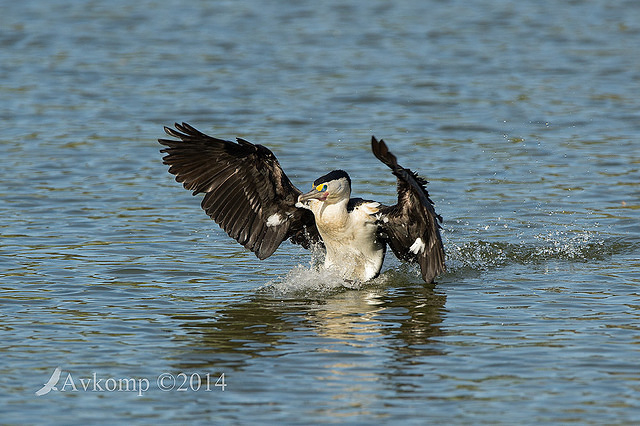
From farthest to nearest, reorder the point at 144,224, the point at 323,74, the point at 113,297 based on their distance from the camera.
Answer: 1. the point at 323,74
2. the point at 144,224
3. the point at 113,297

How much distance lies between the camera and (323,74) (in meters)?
18.7

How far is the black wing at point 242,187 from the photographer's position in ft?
30.7

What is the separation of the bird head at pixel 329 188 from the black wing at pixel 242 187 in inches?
16.5

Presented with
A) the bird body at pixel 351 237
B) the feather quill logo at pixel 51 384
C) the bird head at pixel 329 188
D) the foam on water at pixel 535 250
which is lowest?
the foam on water at pixel 535 250

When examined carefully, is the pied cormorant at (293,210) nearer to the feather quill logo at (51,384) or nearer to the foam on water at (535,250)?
the foam on water at (535,250)

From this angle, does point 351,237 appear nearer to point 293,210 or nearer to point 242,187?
point 293,210

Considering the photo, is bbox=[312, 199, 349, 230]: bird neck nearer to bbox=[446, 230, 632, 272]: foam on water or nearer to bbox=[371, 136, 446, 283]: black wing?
bbox=[371, 136, 446, 283]: black wing

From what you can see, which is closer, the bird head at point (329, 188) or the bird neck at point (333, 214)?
the bird head at point (329, 188)

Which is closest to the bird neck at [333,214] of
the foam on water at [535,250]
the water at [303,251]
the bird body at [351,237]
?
the bird body at [351,237]

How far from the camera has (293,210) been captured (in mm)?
9695

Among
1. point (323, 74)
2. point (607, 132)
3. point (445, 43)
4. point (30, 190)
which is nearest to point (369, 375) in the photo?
point (30, 190)

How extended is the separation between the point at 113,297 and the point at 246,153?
1.60m

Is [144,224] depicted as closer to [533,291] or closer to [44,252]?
[44,252]

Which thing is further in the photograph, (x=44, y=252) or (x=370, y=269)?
(x=44, y=252)
